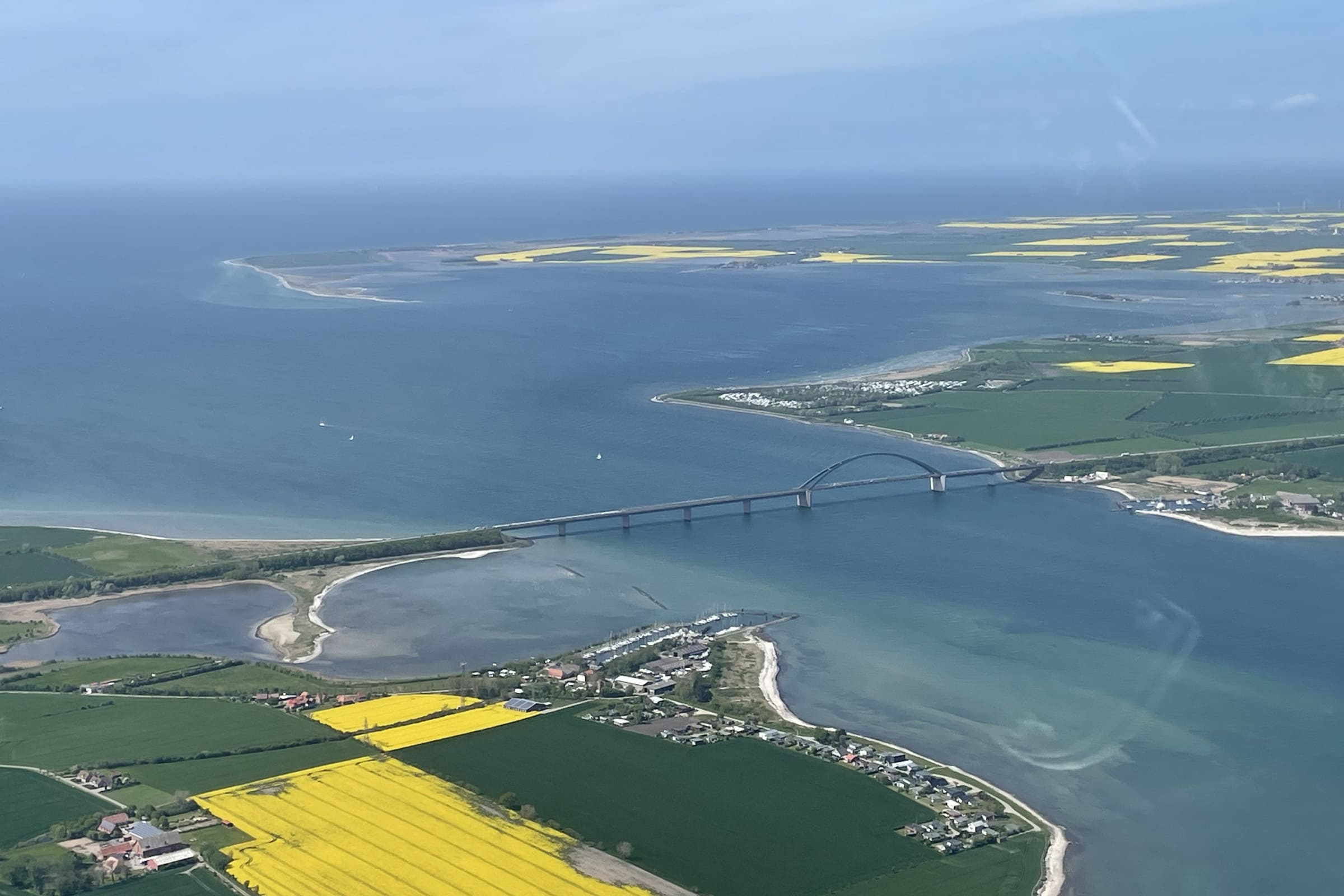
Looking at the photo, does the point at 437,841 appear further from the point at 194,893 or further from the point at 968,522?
the point at 968,522

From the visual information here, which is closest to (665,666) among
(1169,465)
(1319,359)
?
(1169,465)

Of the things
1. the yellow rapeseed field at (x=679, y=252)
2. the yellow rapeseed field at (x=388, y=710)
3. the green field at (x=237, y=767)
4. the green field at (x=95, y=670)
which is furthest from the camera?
the yellow rapeseed field at (x=679, y=252)

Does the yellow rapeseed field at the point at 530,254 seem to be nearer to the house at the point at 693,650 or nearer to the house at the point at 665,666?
the house at the point at 693,650

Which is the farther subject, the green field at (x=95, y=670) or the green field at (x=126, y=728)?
the green field at (x=95, y=670)

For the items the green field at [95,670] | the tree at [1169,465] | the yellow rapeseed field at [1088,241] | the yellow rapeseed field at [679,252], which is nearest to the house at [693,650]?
the green field at [95,670]

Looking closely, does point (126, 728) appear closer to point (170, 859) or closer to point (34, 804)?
point (34, 804)

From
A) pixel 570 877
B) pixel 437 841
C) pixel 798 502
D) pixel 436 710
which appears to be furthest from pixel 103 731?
pixel 798 502
